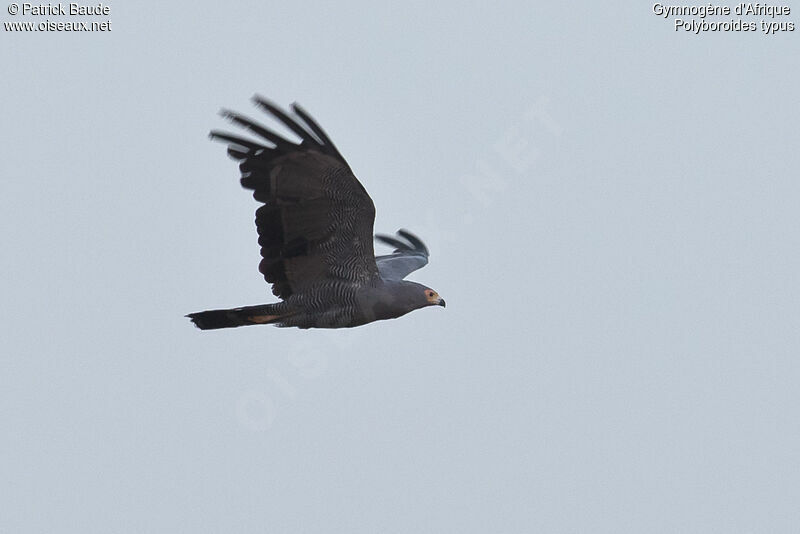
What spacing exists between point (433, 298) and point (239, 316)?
2326mm

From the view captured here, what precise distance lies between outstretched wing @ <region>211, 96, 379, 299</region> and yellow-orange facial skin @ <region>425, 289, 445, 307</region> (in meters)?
0.76

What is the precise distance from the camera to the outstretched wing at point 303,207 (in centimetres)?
1335

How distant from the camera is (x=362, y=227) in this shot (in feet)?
46.7

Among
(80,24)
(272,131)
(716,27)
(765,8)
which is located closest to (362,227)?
(272,131)

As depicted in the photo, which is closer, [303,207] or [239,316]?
[303,207]

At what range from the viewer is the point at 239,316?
48.2 ft

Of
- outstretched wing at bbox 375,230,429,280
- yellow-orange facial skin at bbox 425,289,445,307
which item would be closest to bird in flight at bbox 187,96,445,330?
yellow-orange facial skin at bbox 425,289,445,307

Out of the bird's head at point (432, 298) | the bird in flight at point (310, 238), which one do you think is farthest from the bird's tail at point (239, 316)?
the bird's head at point (432, 298)

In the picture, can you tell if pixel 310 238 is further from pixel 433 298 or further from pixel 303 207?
pixel 433 298

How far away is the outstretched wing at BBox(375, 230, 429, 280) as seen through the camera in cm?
1694

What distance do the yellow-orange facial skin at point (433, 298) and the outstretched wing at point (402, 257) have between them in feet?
3.47

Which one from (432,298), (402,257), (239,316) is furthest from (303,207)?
(402,257)

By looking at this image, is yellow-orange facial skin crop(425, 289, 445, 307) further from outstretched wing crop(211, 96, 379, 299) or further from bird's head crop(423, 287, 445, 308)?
outstretched wing crop(211, 96, 379, 299)

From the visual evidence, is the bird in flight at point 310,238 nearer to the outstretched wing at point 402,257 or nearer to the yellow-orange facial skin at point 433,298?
the yellow-orange facial skin at point 433,298
